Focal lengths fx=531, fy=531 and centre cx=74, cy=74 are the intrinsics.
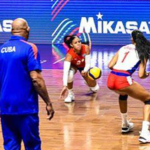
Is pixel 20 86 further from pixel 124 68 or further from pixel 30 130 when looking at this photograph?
pixel 124 68

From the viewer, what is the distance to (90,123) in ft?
26.9

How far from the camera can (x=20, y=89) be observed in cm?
514

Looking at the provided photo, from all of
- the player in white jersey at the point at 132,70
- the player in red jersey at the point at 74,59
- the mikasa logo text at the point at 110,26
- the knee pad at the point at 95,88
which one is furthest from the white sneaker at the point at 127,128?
the mikasa logo text at the point at 110,26

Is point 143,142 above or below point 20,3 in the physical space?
below

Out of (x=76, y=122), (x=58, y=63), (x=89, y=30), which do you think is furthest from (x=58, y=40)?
(x=76, y=122)

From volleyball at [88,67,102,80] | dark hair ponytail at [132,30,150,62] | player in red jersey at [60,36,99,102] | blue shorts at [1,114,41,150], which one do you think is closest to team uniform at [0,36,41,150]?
blue shorts at [1,114,41,150]

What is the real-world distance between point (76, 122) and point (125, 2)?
904cm

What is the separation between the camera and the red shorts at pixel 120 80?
7234mm

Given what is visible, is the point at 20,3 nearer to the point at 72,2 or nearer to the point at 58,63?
the point at 72,2

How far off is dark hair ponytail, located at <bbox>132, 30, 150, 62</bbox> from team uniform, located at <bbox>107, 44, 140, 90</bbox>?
0.24ft

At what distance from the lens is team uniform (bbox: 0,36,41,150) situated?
201 inches

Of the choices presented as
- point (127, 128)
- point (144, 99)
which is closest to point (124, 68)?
point (144, 99)

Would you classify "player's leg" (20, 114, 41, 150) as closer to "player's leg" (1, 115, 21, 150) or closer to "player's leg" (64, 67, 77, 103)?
"player's leg" (1, 115, 21, 150)

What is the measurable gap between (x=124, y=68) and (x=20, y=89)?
2.52 meters
